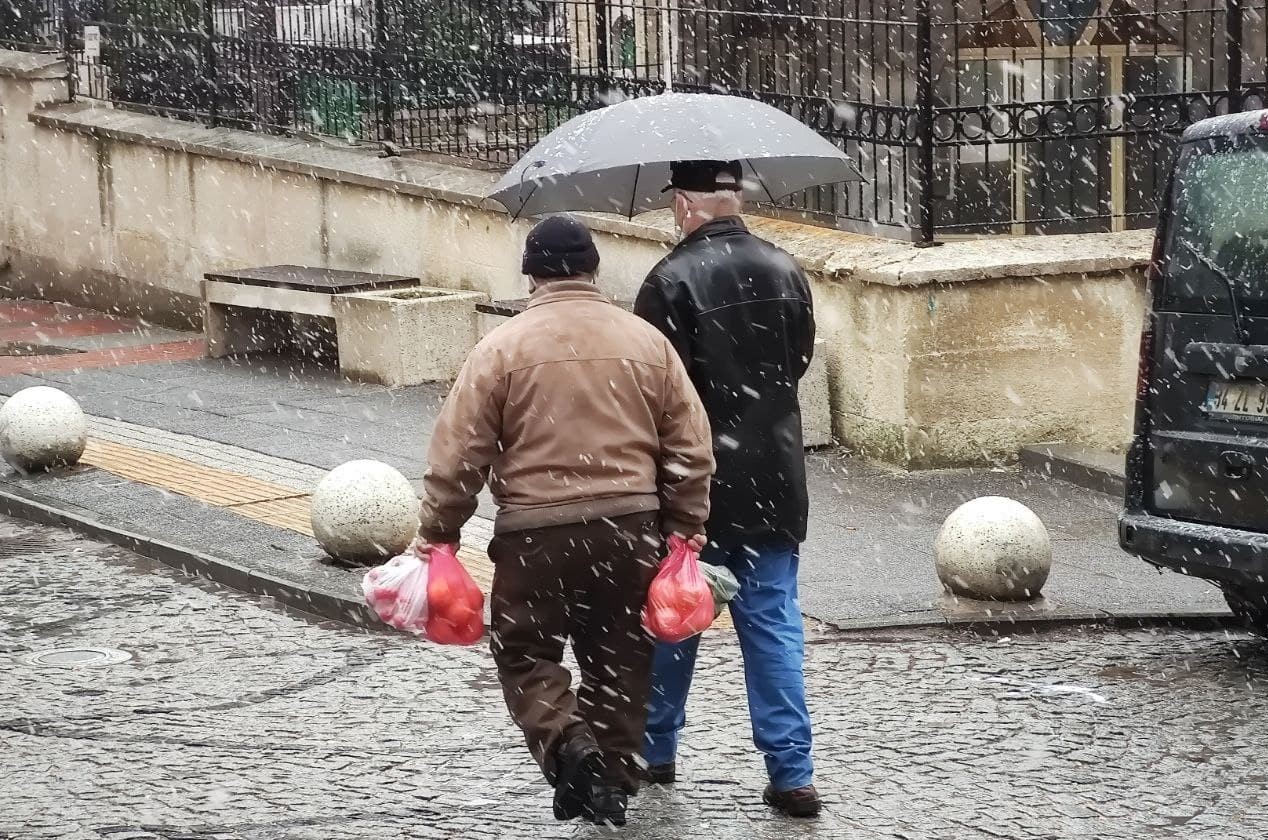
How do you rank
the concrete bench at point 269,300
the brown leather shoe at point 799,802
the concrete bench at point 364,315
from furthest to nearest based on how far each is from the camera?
the concrete bench at point 269,300 → the concrete bench at point 364,315 → the brown leather shoe at point 799,802

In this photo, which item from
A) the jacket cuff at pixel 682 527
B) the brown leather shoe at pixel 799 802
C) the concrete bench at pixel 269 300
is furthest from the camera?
the concrete bench at pixel 269 300

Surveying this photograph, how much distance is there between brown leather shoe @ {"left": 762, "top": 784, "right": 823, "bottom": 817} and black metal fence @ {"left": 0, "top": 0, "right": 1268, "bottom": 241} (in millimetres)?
5193

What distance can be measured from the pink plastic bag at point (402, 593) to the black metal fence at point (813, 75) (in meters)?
5.10

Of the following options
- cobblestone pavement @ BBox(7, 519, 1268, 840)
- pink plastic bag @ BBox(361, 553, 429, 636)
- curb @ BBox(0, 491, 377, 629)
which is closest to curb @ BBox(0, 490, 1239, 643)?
curb @ BBox(0, 491, 377, 629)

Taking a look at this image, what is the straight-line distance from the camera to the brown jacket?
18.2 feet

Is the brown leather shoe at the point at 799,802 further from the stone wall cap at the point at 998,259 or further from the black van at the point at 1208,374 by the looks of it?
the stone wall cap at the point at 998,259

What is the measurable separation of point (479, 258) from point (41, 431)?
165 inches

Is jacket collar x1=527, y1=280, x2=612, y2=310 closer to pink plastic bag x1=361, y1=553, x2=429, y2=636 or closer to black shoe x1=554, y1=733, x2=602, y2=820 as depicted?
pink plastic bag x1=361, y1=553, x2=429, y2=636

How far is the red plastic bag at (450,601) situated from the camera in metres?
5.66

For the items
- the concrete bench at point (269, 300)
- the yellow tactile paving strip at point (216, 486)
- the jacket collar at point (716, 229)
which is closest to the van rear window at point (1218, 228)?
the jacket collar at point (716, 229)

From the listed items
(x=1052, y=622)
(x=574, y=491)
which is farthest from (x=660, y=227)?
(x=574, y=491)

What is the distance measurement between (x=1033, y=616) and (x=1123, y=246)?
3850mm

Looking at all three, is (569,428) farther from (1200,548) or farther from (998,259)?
(998,259)

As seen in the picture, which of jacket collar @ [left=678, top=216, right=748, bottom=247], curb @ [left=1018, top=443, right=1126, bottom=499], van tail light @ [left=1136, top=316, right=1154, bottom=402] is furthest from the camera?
curb @ [left=1018, top=443, right=1126, bottom=499]
